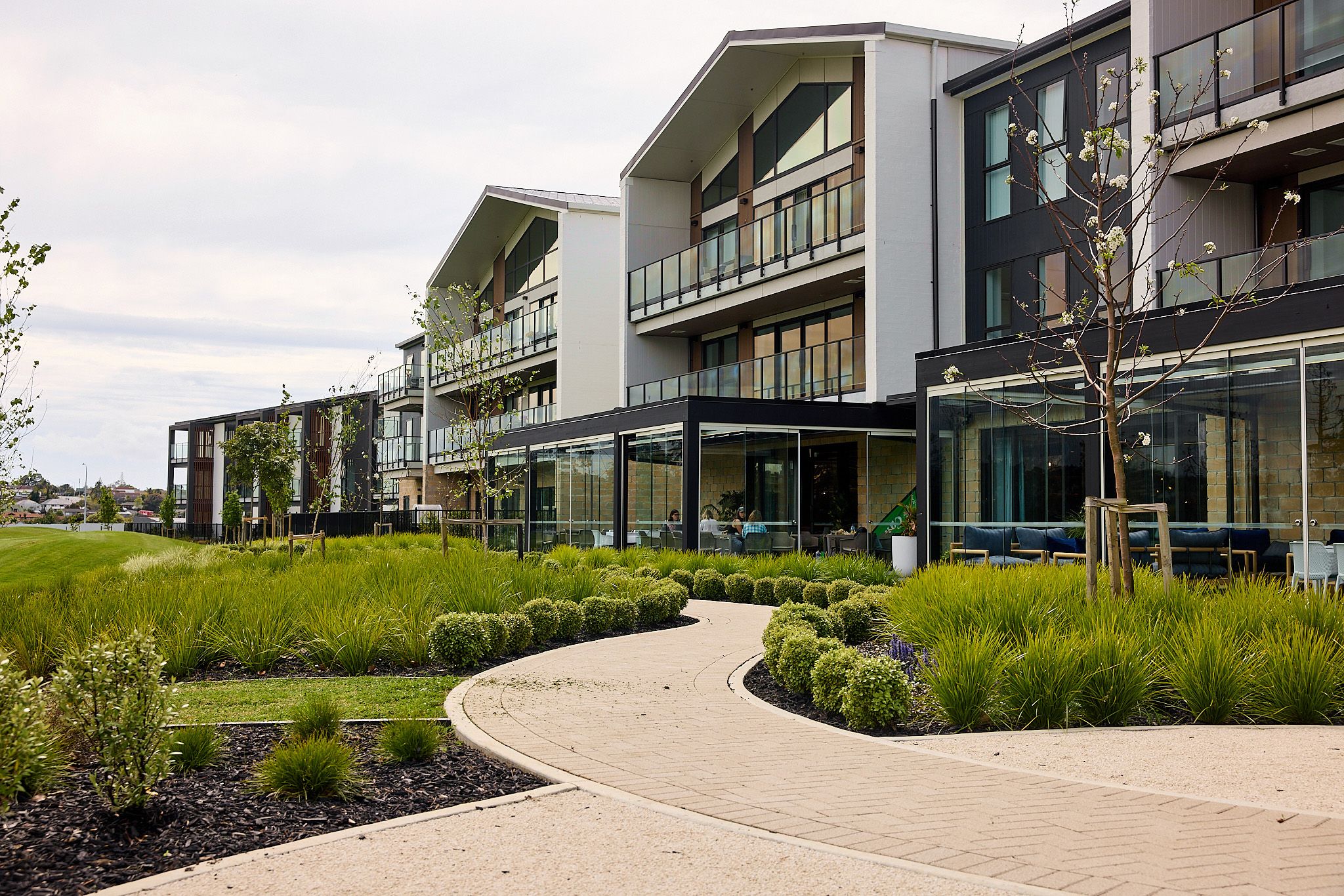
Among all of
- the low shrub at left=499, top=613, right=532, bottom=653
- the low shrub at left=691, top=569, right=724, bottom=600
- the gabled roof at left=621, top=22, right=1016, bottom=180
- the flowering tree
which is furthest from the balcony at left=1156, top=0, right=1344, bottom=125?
the low shrub at left=499, top=613, right=532, bottom=653

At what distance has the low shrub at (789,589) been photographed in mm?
15570

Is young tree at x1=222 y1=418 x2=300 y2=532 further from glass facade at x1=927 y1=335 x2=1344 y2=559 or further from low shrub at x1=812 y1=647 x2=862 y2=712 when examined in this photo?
low shrub at x1=812 y1=647 x2=862 y2=712

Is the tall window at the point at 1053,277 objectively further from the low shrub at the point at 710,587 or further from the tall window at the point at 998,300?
the low shrub at the point at 710,587

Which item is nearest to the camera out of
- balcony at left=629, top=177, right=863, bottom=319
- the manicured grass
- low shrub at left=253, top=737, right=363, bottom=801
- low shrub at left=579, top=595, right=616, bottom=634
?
low shrub at left=253, top=737, right=363, bottom=801

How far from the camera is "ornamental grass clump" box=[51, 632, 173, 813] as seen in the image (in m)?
4.95

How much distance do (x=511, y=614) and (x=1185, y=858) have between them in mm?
7302

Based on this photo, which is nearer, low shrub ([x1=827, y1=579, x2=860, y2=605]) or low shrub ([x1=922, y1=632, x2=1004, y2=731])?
low shrub ([x1=922, y1=632, x2=1004, y2=731])

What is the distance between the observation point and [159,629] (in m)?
9.48

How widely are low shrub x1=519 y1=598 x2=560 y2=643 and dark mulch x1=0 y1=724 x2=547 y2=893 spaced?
4840 millimetres

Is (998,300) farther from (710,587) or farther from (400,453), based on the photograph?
(400,453)

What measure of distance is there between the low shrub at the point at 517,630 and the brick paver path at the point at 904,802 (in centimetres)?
211

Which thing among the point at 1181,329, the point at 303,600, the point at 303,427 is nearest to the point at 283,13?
the point at 303,600

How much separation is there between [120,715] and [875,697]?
14.5ft

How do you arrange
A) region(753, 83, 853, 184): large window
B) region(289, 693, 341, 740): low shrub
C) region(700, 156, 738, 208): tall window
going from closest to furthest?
region(289, 693, 341, 740): low shrub
region(753, 83, 853, 184): large window
region(700, 156, 738, 208): tall window
